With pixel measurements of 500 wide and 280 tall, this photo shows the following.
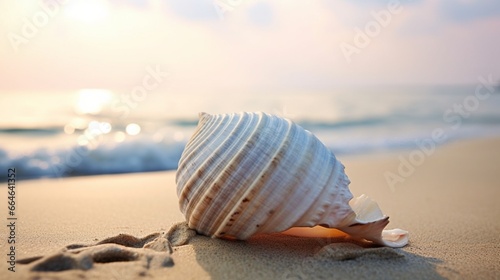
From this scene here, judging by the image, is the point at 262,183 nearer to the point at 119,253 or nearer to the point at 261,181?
the point at 261,181

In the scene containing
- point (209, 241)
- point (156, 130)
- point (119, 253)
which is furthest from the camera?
point (156, 130)

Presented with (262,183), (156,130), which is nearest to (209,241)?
(262,183)

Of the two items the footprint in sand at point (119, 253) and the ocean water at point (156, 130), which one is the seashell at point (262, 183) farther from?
the ocean water at point (156, 130)

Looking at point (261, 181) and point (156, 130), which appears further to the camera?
point (156, 130)

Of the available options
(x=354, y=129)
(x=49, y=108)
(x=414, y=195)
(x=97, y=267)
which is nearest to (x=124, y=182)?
(x=414, y=195)

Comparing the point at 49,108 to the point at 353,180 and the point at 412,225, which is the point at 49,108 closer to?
the point at 353,180

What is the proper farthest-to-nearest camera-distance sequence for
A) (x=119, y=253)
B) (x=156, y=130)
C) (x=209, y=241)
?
(x=156, y=130)
(x=209, y=241)
(x=119, y=253)

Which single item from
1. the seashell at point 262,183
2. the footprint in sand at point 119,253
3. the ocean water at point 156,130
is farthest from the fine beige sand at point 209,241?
the ocean water at point 156,130
